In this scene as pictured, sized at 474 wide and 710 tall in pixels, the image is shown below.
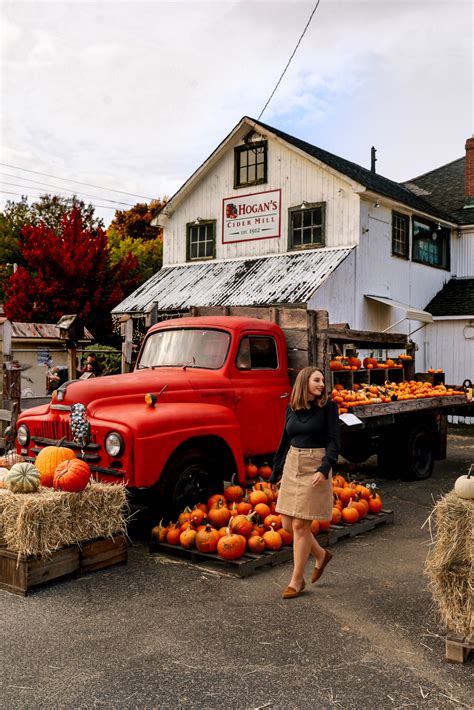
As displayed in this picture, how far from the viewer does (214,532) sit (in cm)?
598

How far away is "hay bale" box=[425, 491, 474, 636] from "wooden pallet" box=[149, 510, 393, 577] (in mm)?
1942

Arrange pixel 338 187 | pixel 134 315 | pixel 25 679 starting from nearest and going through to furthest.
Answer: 1. pixel 25 679
2. pixel 338 187
3. pixel 134 315

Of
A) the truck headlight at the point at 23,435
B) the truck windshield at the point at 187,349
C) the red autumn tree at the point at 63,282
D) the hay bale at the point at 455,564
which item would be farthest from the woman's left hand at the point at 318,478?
the red autumn tree at the point at 63,282

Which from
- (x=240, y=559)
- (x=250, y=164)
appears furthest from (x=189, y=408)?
(x=250, y=164)

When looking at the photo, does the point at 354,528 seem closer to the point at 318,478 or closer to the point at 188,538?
the point at 188,538

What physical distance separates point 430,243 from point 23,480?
1808cm

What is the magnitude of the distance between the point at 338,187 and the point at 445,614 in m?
15.2

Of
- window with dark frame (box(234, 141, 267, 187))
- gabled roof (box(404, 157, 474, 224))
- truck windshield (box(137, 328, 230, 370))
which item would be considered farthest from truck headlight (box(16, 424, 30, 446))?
gabled roof (box(404, 157, 474, 224))

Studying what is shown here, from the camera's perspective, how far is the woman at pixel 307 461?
5145mm

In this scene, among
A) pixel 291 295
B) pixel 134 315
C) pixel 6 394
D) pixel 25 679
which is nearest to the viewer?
pixel 25 679

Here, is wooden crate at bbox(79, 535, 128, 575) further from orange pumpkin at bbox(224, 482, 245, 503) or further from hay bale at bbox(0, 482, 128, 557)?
orange pumpkin at bbox(224, 482, 245, 503)

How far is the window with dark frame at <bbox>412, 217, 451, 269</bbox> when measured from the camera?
20448 mm

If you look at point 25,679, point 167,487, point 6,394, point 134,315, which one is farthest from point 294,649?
point 134,315

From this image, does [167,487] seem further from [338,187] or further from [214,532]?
[338,187]
